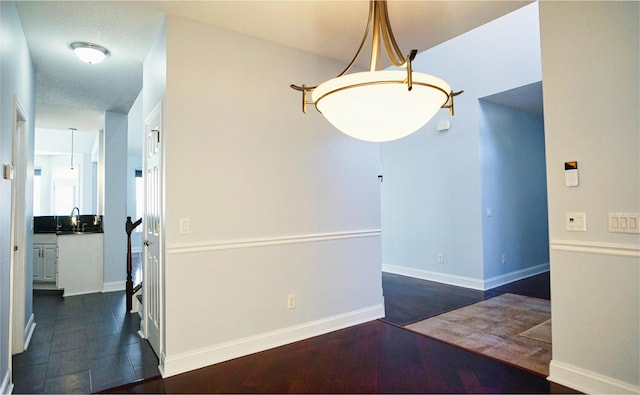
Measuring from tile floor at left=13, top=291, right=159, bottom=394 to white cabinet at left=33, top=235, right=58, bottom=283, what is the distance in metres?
1.11

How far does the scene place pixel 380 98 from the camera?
1.51 m

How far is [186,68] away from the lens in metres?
2.59

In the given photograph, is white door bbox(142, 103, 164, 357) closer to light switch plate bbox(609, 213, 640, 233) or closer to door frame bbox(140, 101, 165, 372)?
door frame bbox(140, 101, 165, 372)

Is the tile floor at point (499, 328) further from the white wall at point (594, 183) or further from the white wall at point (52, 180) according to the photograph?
the white wall at point (52, 180)

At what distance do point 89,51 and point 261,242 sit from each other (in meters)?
2.20

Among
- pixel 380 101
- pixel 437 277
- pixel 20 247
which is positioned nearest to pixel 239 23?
Answer: pixel 380 101

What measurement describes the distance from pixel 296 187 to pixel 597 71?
2268 millimetres

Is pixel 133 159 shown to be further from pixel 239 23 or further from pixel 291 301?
pixel 291 301

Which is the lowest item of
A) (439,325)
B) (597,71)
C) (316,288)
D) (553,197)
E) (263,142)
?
(439,325)

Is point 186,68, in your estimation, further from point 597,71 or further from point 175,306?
point 597,71

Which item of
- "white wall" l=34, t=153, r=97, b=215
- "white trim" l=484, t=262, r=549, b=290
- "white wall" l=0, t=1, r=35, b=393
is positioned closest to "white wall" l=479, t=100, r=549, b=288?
"white trim" l=484, t=262, r=549, b=290

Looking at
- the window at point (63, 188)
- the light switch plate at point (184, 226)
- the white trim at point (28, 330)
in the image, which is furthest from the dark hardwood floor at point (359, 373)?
the window at point (63, 188)

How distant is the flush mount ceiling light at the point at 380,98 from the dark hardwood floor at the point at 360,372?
1646 millimetres

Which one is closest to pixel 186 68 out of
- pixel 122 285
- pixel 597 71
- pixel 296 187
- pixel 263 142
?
pixel 263 142
